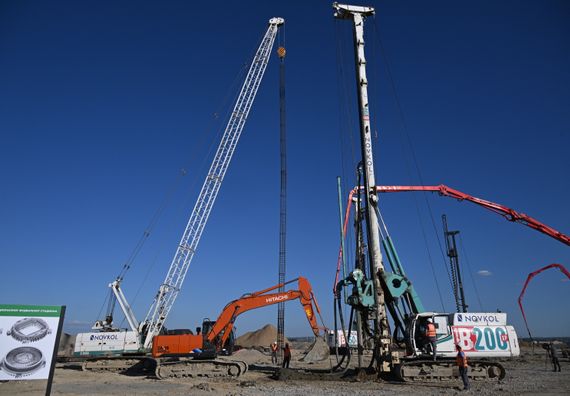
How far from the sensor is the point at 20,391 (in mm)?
15102

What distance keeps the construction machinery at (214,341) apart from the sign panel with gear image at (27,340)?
36.7 ft

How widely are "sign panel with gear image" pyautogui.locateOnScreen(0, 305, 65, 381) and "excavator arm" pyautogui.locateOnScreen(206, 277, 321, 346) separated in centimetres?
1569

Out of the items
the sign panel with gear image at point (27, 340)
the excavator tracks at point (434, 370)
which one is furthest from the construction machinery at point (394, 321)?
the sign panel with gear image at point (27, 340)

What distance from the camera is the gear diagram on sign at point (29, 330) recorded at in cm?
845

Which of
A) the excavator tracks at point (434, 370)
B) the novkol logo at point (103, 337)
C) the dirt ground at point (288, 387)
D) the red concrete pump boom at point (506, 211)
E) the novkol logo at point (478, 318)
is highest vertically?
the red concrete pump boom at point (506, 211)

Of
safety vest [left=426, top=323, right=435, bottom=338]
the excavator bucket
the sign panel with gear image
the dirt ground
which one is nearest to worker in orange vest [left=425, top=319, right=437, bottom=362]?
safety vest [left=426, top=323, right=435, bottom=338]

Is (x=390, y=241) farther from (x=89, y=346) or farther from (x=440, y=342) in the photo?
(x=89, y=346)

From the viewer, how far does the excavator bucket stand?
3172cm

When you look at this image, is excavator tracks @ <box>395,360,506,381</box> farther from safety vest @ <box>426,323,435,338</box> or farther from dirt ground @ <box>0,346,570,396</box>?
safety vest @ <box>426,323,435,338</box>

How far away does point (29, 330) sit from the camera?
8.58 meters

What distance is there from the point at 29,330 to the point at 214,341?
16.3 meters

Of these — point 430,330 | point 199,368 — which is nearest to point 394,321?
point 430,330

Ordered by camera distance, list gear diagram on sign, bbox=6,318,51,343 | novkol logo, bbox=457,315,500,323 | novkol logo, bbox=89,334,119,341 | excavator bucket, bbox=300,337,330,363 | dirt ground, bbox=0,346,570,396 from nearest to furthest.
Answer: gear diagram on sign, bbox=6,318,51,343
dirt ground, bbox=0,346,570,396
novkol logo, bbox=457,315,500,323
novkol logo, bbox=89,334,119,341
excavator bucket, bbox=300,337,330,363

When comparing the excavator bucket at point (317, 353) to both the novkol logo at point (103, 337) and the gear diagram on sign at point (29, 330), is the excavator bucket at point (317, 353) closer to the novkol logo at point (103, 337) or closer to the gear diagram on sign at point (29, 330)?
the novkol logo at point (103, 337)
